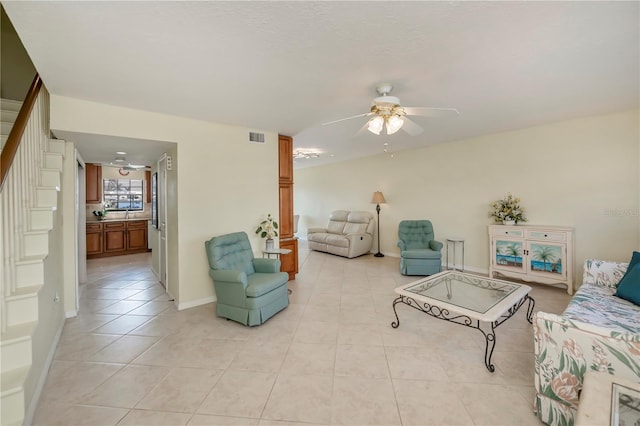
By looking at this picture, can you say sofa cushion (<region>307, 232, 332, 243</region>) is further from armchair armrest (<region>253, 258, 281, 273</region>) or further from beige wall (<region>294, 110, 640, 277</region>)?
armchair armrest (<region>253, 258, 281, 273</region>)

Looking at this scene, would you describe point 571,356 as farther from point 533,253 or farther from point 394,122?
point 533,253

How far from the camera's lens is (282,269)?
4.47m

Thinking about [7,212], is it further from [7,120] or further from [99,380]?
[7,120]

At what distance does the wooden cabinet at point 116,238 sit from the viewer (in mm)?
6141

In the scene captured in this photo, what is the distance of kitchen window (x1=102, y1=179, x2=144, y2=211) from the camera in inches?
270

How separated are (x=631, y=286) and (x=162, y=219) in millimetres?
5657

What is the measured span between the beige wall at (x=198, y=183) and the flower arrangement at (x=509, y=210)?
407 centimetres

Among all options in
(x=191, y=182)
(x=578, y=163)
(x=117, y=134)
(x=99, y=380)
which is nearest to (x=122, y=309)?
(x=99, y=380)

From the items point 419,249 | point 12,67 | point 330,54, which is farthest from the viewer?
point 419,249

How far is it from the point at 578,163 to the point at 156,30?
5.34 meters

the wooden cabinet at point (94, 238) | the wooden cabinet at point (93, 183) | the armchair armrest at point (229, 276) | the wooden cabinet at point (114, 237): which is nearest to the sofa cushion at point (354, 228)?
the armchair armrest at point (229, 276)

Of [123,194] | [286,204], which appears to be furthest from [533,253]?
[123,194]

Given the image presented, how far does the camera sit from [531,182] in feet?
14.0

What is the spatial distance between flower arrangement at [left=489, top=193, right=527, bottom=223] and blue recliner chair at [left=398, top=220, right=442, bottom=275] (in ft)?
3.52
